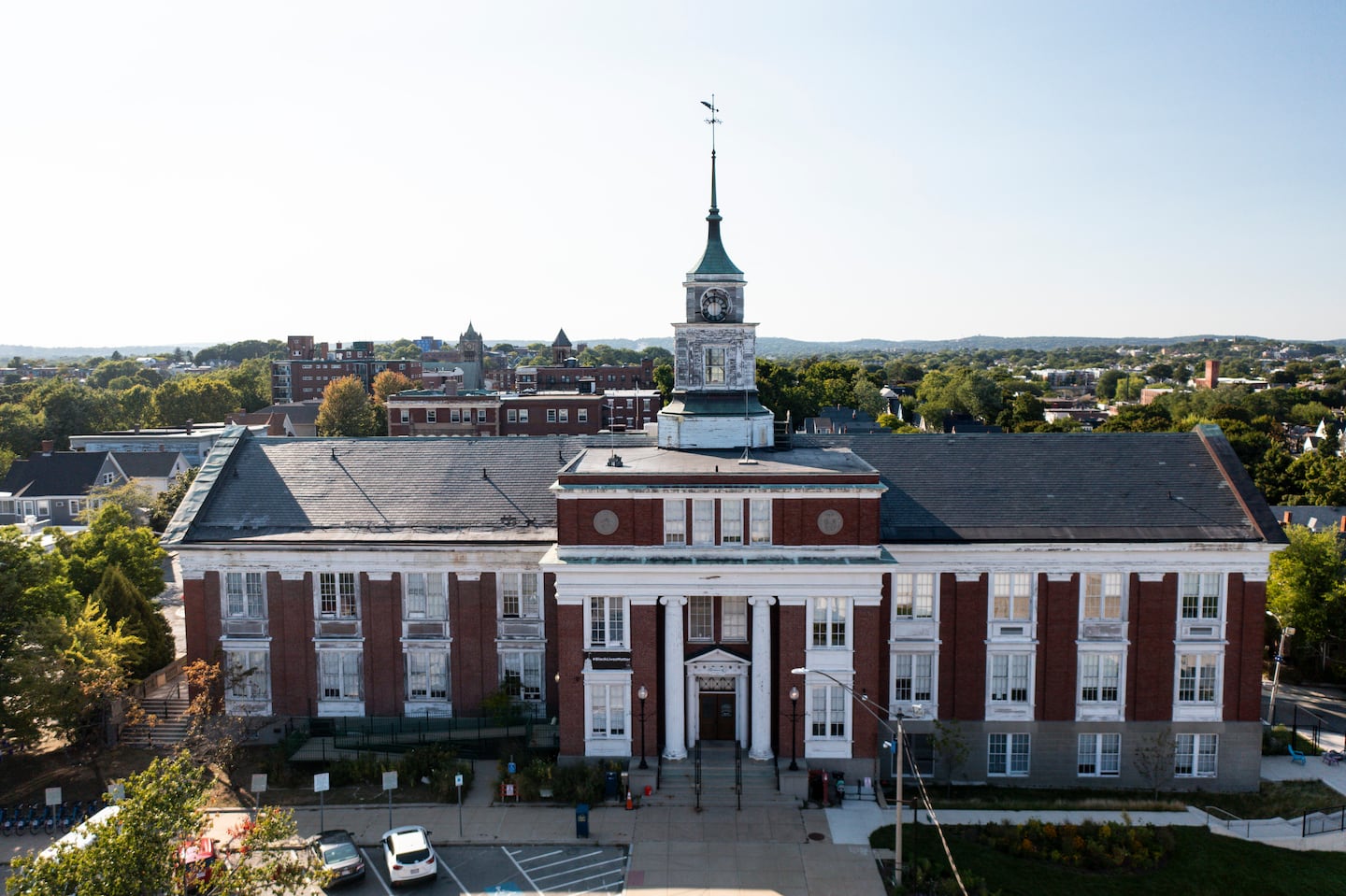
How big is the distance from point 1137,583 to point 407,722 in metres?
30.3

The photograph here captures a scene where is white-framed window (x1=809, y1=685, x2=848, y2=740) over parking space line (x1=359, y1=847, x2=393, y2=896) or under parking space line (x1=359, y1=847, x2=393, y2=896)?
over

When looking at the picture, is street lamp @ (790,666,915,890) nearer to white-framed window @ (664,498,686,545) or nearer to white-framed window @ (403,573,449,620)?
white-framed window @ (664,498,686,545)

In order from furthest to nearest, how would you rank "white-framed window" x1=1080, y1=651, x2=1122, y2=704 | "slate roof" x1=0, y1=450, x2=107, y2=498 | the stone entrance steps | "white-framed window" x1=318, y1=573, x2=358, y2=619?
"slate roof" x1=0, y1=450, x2=107, y2=498
"white-framed window" x1=318, y1=573, x2=358, y2=619
"white-framed window" x1=1080, y1=651, x2=1122, y2=704
the stone entrance steps

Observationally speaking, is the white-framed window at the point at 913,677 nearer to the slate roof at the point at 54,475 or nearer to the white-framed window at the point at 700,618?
the white-framed window at the point at 700,618

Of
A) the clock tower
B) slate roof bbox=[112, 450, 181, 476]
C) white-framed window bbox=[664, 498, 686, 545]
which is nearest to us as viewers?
white-framed window bbox=[664, 498, 686, 545]

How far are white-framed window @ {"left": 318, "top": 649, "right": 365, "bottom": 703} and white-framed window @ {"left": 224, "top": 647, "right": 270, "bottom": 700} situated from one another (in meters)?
2.33

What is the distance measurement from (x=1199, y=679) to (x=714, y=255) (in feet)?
89.5

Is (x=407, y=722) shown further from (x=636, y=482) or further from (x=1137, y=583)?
(x=1137, y=583)

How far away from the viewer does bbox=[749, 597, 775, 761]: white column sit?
36844 mm

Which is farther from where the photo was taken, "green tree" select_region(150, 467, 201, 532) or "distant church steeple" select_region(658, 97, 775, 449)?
"green tree" select_region(150, 467, 201, 532)

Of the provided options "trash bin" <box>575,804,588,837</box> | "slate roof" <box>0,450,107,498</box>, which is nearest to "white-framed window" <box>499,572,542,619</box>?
"trash bin" <box>575,804,588,837</box>

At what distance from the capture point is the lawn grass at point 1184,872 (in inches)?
1204

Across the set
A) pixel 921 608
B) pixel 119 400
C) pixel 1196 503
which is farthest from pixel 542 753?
pixel 119 400

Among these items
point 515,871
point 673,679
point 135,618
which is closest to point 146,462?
point 135,618
